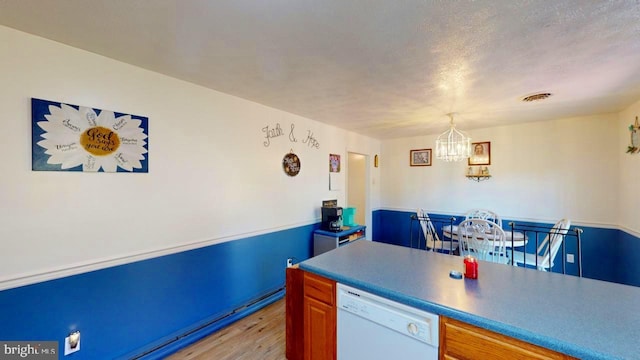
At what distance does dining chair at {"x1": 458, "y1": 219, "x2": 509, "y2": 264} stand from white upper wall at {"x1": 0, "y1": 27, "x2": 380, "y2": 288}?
2.08 meters

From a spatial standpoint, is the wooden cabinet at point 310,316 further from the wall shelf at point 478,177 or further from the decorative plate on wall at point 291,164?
the wall shelf at point 478,177

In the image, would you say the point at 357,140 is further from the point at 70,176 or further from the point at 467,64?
the point at 70,176

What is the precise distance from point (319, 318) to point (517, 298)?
105 centimetres

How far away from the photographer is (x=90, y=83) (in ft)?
5.59

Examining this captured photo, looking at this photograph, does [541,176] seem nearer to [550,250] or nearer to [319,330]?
[550,250]

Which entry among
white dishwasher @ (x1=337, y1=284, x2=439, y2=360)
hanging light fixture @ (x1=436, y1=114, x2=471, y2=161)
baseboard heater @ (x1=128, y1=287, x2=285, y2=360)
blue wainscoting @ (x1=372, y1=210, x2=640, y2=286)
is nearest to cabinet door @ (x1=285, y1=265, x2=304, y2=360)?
white dishwasher @ (x1=337, y1=284, x2=439, y2=360)

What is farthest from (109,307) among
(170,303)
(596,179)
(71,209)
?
(596,179)

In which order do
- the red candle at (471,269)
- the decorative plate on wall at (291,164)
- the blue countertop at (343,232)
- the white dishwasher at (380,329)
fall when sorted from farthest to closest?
1. the blue countertop at (343,232)
2. the decorative plate on wall at (291,164)
3. the red candle at (471,269)
4. the white dishwasher at (380,329)

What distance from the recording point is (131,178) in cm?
188

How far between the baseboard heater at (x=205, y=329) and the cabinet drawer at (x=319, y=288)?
127 centimetres

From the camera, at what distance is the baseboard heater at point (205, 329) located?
1956 mm

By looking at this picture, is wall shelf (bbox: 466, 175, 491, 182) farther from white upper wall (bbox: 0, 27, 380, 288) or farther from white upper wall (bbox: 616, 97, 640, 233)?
white upper wall (bbox: 0, 27, 380, 288)

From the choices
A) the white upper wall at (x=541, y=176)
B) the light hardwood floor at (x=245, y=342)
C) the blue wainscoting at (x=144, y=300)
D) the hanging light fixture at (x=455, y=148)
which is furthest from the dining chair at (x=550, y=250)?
the blue wainscoting at (x=144, y=300)

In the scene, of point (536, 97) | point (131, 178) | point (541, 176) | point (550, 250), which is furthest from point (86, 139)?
point (541, 176)
